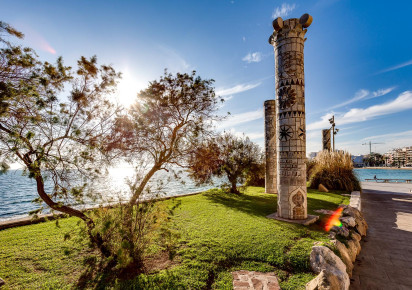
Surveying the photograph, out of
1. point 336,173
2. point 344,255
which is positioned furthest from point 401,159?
point 344,255

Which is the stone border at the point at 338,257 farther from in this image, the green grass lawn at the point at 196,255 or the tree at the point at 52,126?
the tree at the point at 52,126

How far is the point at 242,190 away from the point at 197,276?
8.94 m

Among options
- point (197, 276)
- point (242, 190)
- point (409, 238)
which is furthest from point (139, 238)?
point (242, 190)

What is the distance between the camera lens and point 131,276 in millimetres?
3139

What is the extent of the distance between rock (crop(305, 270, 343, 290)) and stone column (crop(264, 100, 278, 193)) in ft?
27.2

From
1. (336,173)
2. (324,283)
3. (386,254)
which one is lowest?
(386,254)

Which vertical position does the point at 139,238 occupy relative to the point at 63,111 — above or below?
below

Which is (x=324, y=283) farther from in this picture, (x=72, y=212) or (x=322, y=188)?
(x=322, y=188)

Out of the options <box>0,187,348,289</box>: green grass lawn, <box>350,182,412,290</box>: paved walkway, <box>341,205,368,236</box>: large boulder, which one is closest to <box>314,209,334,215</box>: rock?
<box>341,205,368,236</box>: large boulder

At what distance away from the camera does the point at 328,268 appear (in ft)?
10.3

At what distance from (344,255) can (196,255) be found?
2.94 meters

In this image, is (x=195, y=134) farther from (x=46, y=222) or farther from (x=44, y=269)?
(x=46, y=222)

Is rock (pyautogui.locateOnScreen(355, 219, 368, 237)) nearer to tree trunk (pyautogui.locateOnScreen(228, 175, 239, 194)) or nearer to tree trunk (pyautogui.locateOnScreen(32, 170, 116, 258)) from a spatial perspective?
→ tree trunk (pyautogui.locateOnScreen(228, 175, 239, 194))

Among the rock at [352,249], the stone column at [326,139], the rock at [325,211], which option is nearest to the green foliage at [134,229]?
the rock at [352,249]
